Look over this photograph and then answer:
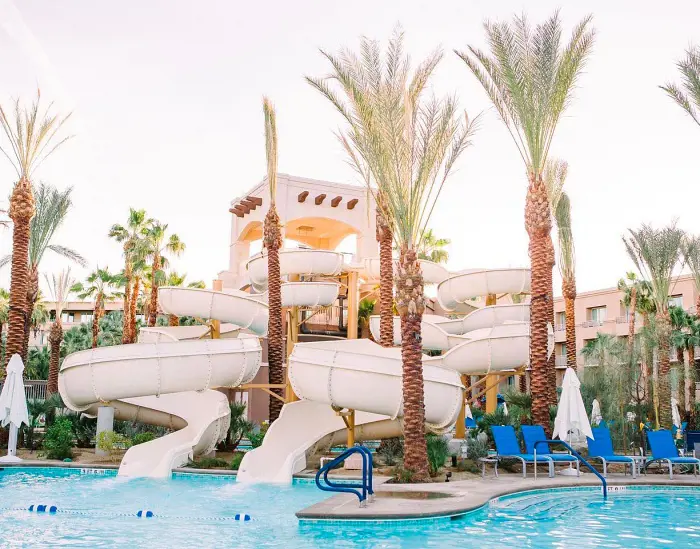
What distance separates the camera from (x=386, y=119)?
13.7 metres

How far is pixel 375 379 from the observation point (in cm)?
1424

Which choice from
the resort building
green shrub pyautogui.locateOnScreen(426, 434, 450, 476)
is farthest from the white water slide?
the resort building

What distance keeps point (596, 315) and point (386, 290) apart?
3247cm

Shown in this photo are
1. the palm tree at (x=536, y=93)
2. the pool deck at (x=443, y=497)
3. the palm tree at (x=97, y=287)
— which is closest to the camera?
the pool deck at (x=443, y=497)

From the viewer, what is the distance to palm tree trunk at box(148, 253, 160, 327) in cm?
3253

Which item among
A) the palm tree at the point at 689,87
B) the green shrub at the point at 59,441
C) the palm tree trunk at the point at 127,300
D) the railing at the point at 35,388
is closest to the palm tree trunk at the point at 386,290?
the palm tree at the point at 689,87

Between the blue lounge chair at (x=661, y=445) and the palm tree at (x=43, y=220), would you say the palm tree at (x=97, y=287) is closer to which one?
the palm tree at (x=43, y=220)

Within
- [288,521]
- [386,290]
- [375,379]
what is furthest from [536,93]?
[288,521]

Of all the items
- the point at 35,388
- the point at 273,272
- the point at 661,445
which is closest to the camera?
the point at 661,445

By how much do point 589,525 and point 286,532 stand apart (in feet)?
12.6

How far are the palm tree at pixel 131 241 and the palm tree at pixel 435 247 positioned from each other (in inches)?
535

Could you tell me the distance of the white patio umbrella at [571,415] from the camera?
47.2 ft

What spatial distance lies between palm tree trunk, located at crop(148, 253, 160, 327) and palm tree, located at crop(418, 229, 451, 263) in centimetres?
1294

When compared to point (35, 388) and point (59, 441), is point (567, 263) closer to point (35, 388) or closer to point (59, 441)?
point (59, 441)
